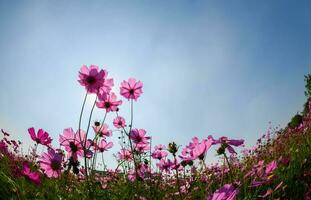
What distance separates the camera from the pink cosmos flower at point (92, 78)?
2.14 metres

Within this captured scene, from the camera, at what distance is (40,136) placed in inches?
82.0

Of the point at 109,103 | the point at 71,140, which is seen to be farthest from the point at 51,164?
the point at 109,103

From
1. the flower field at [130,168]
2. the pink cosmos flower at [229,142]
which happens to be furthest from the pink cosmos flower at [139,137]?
the pink cosmos flower at [229,142]

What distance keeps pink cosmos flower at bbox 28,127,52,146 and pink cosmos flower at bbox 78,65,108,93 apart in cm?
36

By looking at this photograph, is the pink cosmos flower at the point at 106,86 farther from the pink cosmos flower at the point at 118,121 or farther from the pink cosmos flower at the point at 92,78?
the pink cosmos flower at the point at 118,121

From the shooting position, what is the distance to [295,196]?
7.92 feet

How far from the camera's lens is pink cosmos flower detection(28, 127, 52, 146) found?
6.78ft

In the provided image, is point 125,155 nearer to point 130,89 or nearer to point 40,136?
point 130,89

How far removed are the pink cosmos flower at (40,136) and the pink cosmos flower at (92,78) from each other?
360mm

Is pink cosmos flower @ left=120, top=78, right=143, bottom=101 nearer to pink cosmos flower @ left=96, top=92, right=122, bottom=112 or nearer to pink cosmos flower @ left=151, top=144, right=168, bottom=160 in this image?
pink cosmos flower @ left=96, top=92, right=122, bottom=112

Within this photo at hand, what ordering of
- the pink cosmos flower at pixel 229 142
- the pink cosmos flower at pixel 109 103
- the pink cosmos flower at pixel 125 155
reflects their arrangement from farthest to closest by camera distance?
the pink cosmos flower at pixel 125 155 < the pink cosmos flower at pixel 109 103 < the pink cosmos flower at pixel 229 142

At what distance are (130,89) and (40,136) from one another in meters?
0.84

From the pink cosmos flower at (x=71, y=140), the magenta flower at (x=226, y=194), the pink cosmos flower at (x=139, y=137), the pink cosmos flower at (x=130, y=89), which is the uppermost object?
the pink cosmos flower at (x=130, y=89)

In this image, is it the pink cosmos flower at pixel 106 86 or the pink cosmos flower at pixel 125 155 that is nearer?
the pink cosmos flower at pixel 106 86
